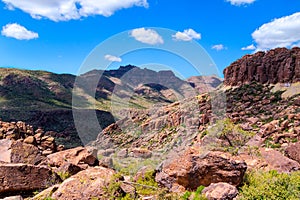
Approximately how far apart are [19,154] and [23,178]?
2.52m

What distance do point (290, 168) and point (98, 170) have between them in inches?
385

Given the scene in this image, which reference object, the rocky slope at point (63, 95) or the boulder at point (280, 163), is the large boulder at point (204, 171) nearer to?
the boulder at point (280, 163)

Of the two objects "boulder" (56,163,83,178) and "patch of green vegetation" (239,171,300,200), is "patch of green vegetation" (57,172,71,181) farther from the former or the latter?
"patch of green vegetation" (239,171,300,200)

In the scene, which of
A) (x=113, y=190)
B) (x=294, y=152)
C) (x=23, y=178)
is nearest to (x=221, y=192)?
(x=113, y=190)

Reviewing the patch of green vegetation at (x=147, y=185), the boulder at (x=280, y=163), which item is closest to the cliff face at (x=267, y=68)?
the boulder at (x=280, y=163)

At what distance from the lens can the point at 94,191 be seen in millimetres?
9484

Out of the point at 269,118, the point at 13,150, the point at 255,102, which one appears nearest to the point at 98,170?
the point at 13,150

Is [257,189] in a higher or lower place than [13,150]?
lower

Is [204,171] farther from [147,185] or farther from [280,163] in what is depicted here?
[280,163]

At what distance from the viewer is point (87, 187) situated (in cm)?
962

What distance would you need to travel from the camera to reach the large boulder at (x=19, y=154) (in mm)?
12371

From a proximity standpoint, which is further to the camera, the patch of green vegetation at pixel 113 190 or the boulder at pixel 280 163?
the boulder at pixel 280 163

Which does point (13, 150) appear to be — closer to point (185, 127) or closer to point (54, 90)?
point (185, 127)

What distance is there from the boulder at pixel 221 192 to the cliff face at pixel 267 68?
81632 millimetres
